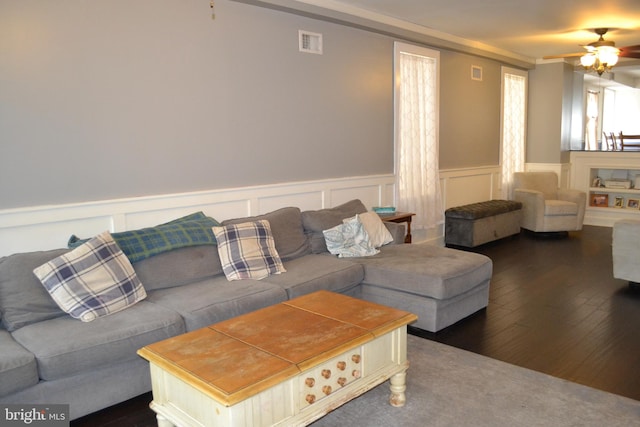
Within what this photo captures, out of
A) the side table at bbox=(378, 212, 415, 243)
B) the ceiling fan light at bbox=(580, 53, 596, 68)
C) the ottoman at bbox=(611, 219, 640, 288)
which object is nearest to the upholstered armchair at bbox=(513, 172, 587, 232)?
the ceiling fan light at bbox=(580, 53, 596, 68)

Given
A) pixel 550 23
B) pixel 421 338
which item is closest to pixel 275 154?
pixel 421 338

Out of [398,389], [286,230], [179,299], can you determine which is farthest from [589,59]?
[179,299]

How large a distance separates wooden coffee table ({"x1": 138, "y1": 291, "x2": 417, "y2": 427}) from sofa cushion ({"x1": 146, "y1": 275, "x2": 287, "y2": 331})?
13.2 inches

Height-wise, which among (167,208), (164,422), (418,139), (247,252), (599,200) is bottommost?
(164,422)

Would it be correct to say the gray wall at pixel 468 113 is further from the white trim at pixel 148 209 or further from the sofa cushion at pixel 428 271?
the sofa cushion at pixel 428 271

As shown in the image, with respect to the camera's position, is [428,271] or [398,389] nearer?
[398,389]

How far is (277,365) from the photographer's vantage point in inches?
79.2

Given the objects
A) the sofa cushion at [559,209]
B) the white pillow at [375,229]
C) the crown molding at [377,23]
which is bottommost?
the sofa cushion at [559,209]

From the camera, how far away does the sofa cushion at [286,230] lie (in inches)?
152

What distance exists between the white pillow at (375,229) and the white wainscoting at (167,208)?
562mm

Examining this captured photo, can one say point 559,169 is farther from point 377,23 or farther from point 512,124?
point 377,23

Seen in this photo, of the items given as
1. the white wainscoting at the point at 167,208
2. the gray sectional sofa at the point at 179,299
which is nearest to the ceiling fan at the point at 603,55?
the white wainscoting at the point at 167,208

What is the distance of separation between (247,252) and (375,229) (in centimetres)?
130

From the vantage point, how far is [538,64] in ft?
25.5
